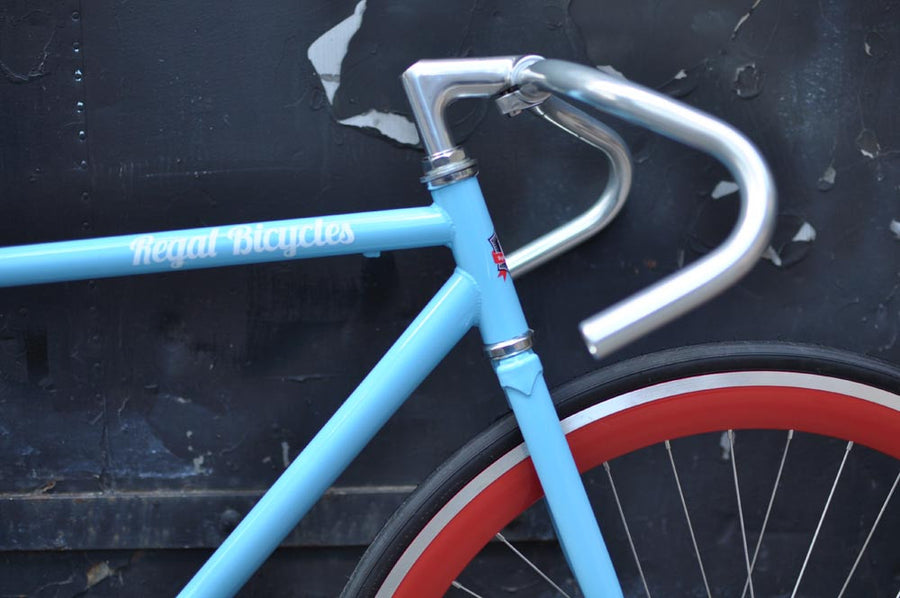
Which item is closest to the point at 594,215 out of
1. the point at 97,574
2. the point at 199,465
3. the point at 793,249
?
the point at 793,249

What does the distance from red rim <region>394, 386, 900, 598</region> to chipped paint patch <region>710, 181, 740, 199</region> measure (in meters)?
0.42

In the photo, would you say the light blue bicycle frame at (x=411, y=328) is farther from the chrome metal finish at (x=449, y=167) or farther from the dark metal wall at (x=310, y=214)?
the dark metal wall at (x=310, y=214)

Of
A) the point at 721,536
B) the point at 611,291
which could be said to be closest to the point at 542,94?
the point at 611,291

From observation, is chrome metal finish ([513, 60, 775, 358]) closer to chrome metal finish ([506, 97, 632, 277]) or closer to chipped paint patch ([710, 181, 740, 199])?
chrome metal finish ([506, 97, 632, 277])

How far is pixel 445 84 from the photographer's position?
77cm

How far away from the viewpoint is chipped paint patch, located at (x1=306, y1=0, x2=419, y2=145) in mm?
1108

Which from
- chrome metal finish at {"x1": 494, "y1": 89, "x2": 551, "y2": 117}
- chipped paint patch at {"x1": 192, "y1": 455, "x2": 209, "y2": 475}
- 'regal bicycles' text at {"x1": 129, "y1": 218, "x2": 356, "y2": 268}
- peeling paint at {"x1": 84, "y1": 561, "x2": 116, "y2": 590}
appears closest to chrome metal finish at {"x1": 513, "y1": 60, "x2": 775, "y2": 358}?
chrome metal finish at {"x1": 494, "y1": 89, "x2": 551, "y2": 117}

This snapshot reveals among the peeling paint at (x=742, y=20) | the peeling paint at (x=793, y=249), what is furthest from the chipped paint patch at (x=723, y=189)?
the peeling paint at (x=742, y=20)

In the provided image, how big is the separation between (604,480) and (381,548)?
1.74ft

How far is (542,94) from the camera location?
2.48 ft

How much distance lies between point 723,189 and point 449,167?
555mm

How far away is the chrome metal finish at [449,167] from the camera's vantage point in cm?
78

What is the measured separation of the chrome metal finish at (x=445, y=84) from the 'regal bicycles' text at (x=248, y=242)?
13 centimetres

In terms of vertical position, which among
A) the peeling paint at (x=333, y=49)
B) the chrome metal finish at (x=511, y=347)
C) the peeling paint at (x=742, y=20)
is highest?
the peeling paint at (x=333, y=49)
